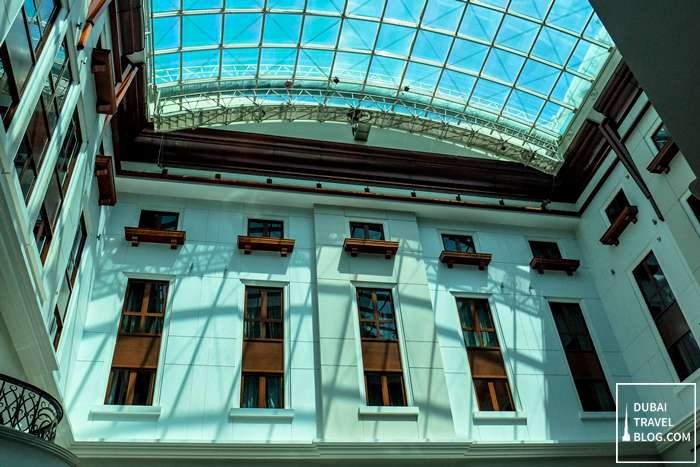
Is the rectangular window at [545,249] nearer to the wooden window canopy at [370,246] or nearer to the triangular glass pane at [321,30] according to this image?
the wooden window canopy at [370,246]

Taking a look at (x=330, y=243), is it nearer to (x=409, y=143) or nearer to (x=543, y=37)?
(x=409, y=143)

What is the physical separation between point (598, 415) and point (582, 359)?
2214 mm

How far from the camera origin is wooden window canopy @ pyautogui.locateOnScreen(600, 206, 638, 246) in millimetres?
21633

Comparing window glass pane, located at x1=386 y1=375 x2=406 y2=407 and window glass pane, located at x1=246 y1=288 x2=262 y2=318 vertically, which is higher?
window glass pane, located at x1=246 y1=288 x2=262 y2=318

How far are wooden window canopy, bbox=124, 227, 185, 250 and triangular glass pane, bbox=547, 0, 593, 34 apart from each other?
53.3ft

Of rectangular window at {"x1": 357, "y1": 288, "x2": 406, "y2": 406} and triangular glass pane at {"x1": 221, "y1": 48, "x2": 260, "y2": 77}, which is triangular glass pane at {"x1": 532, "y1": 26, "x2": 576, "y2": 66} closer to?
triangular glass pane at {"x1": 221, "y1": 48, "x2": 260, "y2": 77}

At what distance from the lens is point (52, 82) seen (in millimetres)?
12258

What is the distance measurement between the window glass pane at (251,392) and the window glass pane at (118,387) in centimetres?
349

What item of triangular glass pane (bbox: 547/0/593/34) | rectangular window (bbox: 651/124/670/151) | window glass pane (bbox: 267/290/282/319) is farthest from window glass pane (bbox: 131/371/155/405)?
triangular glass pane (bbox: 547/0/593/34)

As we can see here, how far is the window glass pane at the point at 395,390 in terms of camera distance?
59.7 ft

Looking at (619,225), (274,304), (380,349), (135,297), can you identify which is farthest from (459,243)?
(135,297)

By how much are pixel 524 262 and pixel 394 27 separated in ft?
35.8

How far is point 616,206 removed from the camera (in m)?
23.3

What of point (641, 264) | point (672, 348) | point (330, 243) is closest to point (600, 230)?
point (641, 264)
